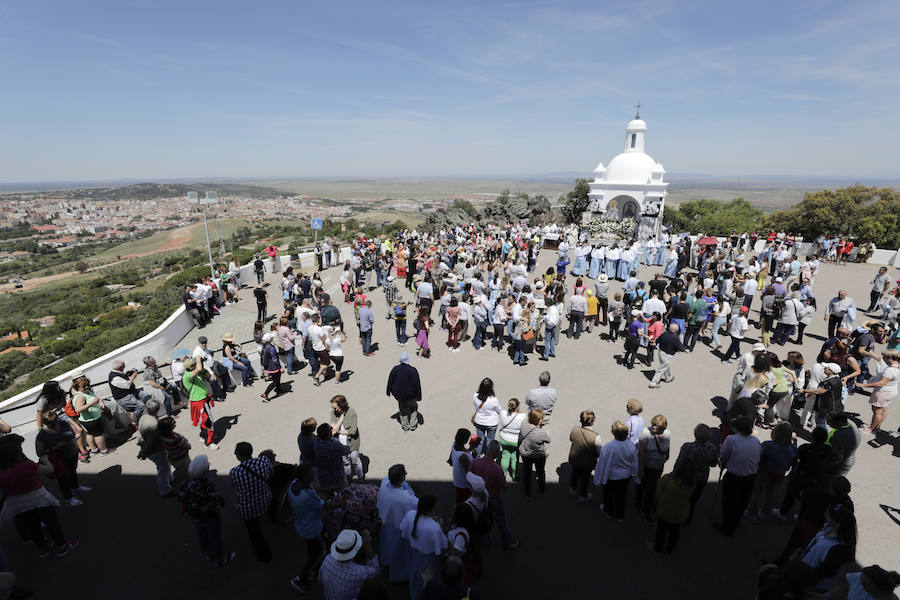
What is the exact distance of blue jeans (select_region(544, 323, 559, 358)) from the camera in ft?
31.6

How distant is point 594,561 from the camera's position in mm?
4668

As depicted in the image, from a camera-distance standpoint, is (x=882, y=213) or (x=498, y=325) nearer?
(x=498, y=325)

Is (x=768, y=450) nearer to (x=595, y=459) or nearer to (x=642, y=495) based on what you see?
(x=642, y=495)

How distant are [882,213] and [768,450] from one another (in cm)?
3906

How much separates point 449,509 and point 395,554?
1.25 metres

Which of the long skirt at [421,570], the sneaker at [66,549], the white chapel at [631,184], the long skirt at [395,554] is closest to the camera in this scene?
the long skirt at [421,570]

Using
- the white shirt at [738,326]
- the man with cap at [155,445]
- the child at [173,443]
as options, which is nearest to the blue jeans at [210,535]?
the child at [173,443]

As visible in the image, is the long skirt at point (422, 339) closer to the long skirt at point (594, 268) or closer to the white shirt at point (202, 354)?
the white shirt at point (202, 354)

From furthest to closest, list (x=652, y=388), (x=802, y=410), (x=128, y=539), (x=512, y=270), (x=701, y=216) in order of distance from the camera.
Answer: (x=701, y=216), (x=512, y=270), (x=652, y=388), (x=802, y=410), (x=128, y=539)

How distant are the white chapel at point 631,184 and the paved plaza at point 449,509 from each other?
23.0 m

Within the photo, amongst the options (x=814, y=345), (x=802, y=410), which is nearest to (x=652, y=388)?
(x=802, y=410)

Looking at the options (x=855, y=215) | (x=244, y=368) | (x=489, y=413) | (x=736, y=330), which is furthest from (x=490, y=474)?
(x=855, y=215)

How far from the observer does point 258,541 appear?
461cm

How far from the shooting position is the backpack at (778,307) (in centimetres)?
997
